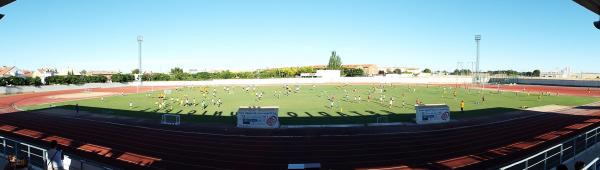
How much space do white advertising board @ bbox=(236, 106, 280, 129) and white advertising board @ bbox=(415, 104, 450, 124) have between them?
9.27 meters

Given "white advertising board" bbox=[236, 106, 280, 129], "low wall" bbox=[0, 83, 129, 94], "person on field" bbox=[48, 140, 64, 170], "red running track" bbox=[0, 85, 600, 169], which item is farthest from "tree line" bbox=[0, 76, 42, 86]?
"person on field" bbox=[48, 140, 64, 170]

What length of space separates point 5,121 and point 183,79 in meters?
68.0

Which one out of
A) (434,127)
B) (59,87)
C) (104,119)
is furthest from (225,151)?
(59,87)

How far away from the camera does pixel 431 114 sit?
84.3 ft

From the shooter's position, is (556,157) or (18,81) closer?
(556,157)

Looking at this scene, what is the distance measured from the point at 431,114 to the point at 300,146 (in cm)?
1135

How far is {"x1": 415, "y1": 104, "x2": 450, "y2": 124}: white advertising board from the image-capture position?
25359 mm

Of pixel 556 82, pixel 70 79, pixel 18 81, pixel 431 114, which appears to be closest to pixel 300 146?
pixel 431 114

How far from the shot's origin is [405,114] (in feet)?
100

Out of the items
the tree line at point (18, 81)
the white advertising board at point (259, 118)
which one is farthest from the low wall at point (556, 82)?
the tree line at point (18, 81)

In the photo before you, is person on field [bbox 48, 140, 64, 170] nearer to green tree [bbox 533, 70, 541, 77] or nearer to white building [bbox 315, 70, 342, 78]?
white building [bbox 315, 70, 342, 78]

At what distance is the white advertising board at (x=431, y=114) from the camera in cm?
2536

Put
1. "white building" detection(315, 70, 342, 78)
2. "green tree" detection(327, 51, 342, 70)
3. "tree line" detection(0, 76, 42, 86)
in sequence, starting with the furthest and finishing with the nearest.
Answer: "green tree" detection(327, 51, 342, 70)
"white building" detection(315, 70, 342, 78)
"tree line" detection(0, 76, 42, 86)

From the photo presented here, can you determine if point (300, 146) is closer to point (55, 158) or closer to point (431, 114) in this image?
point (55, 158)
